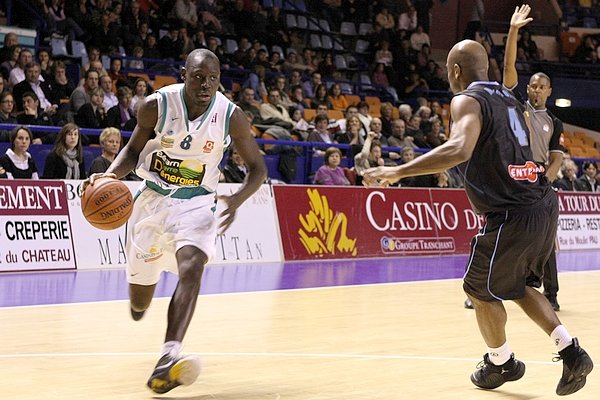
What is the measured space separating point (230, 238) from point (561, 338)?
8.89 m

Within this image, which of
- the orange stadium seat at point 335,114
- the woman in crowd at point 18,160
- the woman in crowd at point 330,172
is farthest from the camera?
the orange stadium seat at point 335,114

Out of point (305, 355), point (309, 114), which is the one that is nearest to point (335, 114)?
point (309, 114)

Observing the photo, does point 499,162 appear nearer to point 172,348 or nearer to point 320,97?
point 172,348

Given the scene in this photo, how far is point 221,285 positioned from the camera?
11.5m

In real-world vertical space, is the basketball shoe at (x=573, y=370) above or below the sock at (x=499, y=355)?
above

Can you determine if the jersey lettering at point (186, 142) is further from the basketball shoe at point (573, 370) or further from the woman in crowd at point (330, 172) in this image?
the woman in crowd at point (330, 172)

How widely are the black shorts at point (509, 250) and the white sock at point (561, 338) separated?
28 centimetres

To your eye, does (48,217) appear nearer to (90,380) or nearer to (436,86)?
(90,380)

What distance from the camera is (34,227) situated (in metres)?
12.2

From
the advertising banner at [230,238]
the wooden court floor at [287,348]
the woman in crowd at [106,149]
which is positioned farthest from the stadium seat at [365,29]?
the wooden court floor at [287,348]

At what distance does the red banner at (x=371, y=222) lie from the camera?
593 inches

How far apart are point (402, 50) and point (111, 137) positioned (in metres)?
14.5

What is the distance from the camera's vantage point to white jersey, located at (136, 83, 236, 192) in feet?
20.1

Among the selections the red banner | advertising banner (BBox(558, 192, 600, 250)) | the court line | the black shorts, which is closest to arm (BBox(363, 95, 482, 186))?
the black shorts
